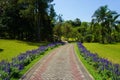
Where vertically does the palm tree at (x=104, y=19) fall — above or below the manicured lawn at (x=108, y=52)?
above

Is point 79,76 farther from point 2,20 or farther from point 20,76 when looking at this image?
point 2,20

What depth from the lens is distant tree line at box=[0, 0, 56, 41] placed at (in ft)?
249

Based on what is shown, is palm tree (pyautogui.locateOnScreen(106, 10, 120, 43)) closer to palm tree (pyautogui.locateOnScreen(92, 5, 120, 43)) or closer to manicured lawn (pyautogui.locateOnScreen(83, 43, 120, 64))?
palm tree (pyautogui.locateOnScreen(92, 5, 120, 43))

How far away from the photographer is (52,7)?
81.3 meters

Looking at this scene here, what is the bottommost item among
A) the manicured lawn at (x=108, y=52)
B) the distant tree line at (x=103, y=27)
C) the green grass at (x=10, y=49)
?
the manicured lawn at (x=108, y=52)

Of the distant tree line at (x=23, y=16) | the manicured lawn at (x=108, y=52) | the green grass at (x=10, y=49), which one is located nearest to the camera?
the green grass at (x=10, y=49)

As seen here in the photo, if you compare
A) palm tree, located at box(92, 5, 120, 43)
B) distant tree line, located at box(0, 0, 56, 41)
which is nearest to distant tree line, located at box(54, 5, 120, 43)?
palm tree, located at box(92, 5, 120, 43)

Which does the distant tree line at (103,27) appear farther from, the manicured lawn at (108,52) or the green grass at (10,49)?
the green grass at (10,49)

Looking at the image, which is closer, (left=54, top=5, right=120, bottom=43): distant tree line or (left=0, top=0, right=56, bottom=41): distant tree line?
(left=0, top=0, right=56, bottom=41): distant tree line

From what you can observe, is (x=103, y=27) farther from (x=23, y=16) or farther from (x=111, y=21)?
(x=23, y=16)

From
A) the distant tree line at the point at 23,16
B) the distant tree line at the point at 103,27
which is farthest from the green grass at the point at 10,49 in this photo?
the distant tree line at the point at 103,27

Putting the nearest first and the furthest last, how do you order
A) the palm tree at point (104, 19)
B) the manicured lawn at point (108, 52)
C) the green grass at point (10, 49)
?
the green grass at point (10, 49) → the manicured lawn at point (108, 52) → the palm tree at point (104, 19)

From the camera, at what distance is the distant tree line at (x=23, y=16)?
249 ft

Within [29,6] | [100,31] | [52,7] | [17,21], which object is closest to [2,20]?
[17,21]
